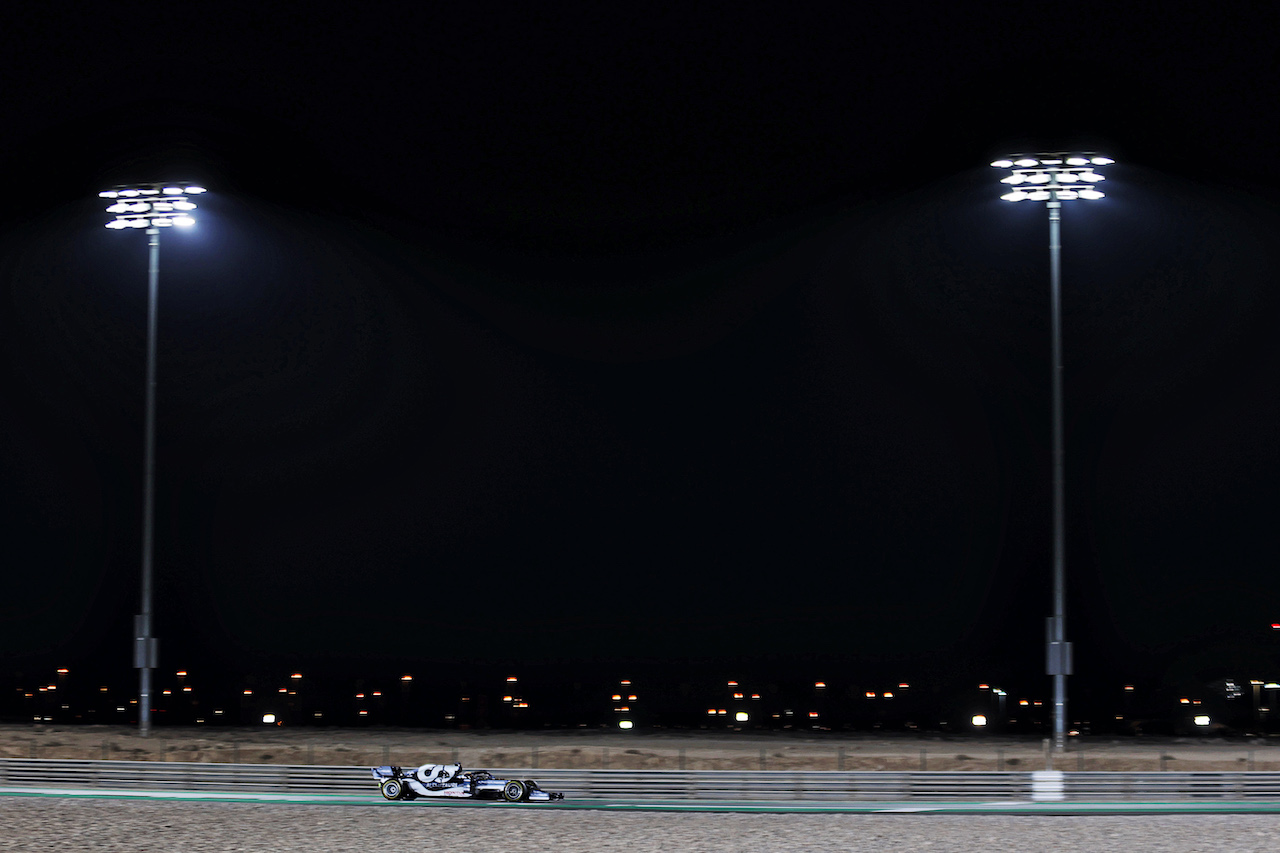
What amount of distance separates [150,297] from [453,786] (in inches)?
476

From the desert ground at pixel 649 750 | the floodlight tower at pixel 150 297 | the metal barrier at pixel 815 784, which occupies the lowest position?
the desert ground at pixel 649 750

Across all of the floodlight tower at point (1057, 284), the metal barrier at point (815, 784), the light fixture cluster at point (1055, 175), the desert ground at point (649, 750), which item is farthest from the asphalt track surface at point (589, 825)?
the light fixture cluster at point (1055, 175)

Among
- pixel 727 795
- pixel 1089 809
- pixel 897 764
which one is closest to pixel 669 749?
pixel 897 764

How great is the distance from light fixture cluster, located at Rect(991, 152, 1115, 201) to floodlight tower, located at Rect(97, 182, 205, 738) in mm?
13691

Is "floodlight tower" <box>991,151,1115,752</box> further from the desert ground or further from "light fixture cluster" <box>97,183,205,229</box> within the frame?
"light fixture cluster" <box>97,183,205,229</box>

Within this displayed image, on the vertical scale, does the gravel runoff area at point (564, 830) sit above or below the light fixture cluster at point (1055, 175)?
below

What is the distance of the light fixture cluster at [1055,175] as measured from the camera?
75.0ft

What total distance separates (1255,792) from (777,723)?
15303cm

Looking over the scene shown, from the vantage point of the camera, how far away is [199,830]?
51.6ft

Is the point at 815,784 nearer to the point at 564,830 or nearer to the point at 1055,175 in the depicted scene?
the point at 564,830

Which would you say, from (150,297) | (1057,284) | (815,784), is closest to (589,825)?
(815,784)

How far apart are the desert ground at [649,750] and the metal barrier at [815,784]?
1969mm

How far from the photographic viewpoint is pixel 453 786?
58.1ft

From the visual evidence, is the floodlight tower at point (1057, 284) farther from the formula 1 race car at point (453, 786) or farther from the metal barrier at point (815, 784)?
the formula 1 race car at point (453, 786)
